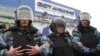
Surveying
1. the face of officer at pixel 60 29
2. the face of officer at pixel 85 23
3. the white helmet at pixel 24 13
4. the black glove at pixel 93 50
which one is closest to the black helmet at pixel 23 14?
the white helmet at pixel 24 13

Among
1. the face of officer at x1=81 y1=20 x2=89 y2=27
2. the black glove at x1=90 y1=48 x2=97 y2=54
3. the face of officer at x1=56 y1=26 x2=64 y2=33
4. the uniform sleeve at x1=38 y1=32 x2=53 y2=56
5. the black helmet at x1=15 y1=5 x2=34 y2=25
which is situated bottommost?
the black glove at x1=90 y1=48 x2=97 y2=54

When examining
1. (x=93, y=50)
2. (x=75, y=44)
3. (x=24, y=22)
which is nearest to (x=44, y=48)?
A: (x=24, y=22)

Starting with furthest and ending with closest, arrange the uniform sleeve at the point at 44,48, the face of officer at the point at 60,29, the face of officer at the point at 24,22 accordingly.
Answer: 1. the face of officer at the point at 60,29
2. the uniform sleeve at the point at 44,48
3. the face of officer at the point at 24,22

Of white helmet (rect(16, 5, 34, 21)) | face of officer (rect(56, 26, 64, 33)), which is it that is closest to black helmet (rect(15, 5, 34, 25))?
white helmet (rect(16, 5, 34, 21))

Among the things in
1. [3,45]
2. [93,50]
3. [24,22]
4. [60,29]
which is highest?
[24,22]

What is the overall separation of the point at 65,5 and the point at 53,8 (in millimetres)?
4201

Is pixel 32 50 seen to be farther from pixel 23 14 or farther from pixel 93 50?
pixel 93 50

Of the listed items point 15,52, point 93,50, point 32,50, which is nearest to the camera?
point 15,52

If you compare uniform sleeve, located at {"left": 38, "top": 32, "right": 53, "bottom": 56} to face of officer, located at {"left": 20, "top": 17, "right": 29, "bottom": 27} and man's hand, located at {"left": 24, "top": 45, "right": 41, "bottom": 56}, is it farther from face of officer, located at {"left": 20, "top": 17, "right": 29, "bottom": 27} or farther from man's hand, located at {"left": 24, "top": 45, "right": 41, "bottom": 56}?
face of officer, located at {"left": 20, "top": 17, "right": 29, "bottom": 27}

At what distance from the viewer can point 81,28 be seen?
5.69 metres

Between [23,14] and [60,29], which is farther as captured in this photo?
[60,29]

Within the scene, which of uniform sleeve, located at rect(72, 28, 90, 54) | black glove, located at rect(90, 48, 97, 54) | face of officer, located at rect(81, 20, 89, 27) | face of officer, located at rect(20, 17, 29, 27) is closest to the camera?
face of officer, located at rect(20, 17, 29, 27)

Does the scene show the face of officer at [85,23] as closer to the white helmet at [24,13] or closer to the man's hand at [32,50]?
the white helmet at [24,13]

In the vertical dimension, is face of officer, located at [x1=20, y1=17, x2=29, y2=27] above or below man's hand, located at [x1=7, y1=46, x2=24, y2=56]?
above
